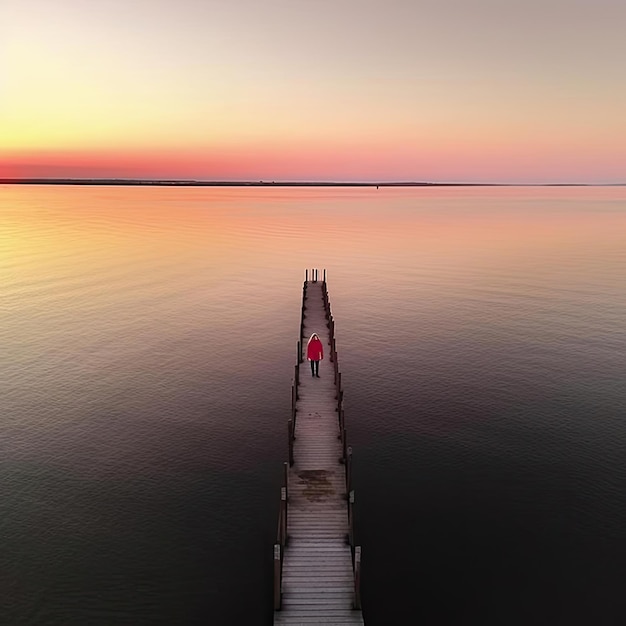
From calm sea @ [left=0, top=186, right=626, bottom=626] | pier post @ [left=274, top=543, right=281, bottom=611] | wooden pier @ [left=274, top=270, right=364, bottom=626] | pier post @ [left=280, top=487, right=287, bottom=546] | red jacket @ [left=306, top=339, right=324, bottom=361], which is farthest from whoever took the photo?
red jacket @ [left=306, top=339, right=324, bottom=361]

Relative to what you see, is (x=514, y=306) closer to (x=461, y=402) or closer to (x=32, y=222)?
(x=461, y=402)

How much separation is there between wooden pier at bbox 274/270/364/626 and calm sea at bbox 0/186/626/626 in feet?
7.63

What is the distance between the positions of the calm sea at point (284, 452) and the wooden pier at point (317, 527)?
2325mm

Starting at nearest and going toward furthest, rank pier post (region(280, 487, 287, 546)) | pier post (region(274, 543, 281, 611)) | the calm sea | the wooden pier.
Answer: pier post (region(274, 543, 281, 611)), the wooden pier, pier post (region(280, 487, 287, 546)), the calm sea

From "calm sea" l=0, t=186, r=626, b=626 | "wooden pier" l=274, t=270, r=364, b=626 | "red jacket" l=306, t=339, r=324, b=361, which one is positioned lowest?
"calm sea" l=0, t=186, r=626, b=626

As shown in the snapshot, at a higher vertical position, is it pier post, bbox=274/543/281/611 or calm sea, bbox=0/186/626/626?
pier post, bbox=274/543/281/611

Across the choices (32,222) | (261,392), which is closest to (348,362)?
(261,392)

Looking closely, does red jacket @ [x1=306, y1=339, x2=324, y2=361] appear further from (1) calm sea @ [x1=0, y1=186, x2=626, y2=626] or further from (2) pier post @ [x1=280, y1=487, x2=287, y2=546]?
(2) pier post @ [x1=280, y1=487, x2=287, y2=546]

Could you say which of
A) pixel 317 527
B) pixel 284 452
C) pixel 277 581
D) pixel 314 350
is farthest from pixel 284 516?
pixel 314 350

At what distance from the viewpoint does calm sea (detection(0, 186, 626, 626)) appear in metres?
17.5

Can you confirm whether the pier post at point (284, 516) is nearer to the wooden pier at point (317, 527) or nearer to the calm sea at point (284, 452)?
the wooden pier at point (317, 527)

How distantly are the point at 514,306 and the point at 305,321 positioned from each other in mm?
25519

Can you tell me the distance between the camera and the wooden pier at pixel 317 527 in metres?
14.6

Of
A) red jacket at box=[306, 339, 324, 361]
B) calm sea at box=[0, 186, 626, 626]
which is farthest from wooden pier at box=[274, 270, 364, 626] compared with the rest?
calm sea at box=[0, 186, 626, 626]
